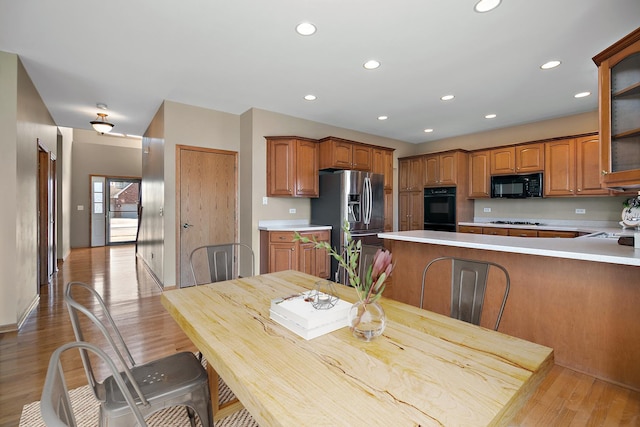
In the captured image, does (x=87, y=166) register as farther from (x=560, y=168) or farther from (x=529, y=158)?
(x=560, y=168)

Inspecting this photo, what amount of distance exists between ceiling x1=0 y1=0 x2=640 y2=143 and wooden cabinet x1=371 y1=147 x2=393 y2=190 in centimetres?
98

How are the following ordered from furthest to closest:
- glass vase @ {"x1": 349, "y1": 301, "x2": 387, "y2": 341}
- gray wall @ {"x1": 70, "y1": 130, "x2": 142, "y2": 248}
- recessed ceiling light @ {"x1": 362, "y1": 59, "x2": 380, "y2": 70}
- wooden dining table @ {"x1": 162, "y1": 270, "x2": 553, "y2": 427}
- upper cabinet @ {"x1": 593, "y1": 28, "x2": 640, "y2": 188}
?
gray wall @ {"x1": 70, "y1": 130, "x2": 142, "y2": 248}
recessed ceiling light @ {"x1": 362, "y1": 59, "x2": 380, "y2": 70}
upper cabinet @ {"x1": 593, "y1": 28, "x2": 640, "y2": 188}
glass vase @ {"x1": 349, "y1": 301, "x2": 387, "y2": 341}
wooden dining table @ {"x1": 162, "y1": 270, "x2": 553, "y2": 427}

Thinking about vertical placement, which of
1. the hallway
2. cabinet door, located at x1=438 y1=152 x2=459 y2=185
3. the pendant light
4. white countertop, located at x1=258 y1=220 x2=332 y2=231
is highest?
the pendant light

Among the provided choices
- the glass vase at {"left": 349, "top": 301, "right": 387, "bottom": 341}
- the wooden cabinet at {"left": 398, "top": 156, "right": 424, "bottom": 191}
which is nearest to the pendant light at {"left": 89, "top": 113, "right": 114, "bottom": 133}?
the glass vase at {"left": 349, "top": 301, "right": 387, "bottom": 341}

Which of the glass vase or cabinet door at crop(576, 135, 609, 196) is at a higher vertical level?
cabinet door at crop(576, 135, 609, 196)

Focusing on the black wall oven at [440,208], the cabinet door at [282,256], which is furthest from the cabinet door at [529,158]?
the cabinet door at [282,256]

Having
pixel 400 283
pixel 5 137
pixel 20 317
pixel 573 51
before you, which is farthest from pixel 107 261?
pixel 573 51

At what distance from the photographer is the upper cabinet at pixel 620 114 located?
1.97 metres

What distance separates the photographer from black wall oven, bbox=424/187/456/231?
18.1ft

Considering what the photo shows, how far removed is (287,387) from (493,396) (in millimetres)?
544

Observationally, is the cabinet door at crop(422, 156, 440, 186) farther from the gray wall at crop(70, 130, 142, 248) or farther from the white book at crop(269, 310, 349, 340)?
the gray wall at crop(70, 130, 142, 248)

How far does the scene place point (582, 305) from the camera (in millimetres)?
2186

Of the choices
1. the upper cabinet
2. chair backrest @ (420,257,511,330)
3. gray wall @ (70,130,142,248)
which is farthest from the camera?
gray wall @ (70,130,142,248)

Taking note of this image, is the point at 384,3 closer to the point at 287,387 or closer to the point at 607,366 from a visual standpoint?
the point at 287,387
